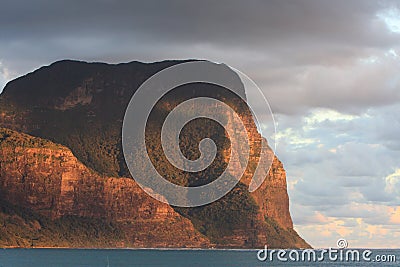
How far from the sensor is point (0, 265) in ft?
454

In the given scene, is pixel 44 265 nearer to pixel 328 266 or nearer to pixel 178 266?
pixel 178 266

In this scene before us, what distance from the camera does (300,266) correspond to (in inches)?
6900

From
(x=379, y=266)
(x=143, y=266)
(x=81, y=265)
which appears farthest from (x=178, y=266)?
(x=379, y=266)

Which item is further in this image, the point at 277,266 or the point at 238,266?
the point at 277,266

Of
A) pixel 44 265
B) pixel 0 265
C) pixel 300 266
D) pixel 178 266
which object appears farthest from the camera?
pixel 300 266

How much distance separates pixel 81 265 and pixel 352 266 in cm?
6438

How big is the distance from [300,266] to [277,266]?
17.8 feet

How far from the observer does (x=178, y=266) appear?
162 metres

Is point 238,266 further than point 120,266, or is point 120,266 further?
point 238,266

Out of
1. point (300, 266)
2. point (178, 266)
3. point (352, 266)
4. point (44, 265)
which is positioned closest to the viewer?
point (44, 265)

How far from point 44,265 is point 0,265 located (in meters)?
13.7

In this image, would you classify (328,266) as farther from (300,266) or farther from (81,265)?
(81,265)

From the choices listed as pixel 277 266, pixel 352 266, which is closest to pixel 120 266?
pixel 277 266

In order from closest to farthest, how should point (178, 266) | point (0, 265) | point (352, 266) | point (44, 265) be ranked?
point (0, 265) → point (44, 265) → point (178, 266) → point (352, 266)
